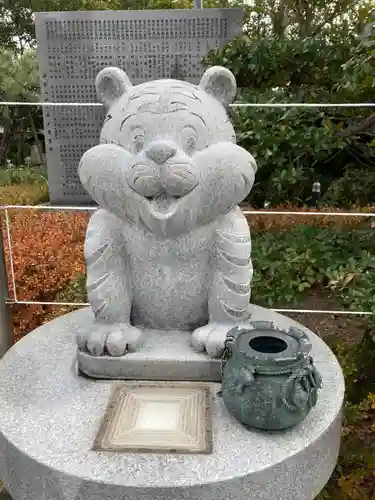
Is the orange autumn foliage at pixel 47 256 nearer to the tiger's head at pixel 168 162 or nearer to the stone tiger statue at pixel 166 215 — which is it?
A: the stone tiger statue at pixel 166 215

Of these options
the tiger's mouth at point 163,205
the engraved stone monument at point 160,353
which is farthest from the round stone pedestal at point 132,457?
the tiger's mouth at point 163,205

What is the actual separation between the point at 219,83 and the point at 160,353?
1.08m

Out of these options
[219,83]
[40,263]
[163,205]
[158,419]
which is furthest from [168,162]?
[40,263]

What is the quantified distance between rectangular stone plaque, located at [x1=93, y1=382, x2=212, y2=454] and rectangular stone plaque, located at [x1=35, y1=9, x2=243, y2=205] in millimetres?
5078

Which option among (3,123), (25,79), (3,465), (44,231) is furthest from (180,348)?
(3,123)

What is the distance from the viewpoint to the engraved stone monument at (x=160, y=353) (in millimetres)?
1572

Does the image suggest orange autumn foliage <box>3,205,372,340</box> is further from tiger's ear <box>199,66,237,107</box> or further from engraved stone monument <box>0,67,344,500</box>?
tiger's ear <box>199,66,237,107</box>

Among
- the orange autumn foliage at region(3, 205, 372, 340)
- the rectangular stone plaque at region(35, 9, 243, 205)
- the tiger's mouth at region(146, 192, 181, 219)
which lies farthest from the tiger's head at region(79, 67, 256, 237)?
the rectangular stone plaque at region(35, 9, 243, 205)

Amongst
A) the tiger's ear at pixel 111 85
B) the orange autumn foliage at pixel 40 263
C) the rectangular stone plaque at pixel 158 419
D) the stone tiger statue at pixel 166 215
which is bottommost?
the orange autumn foliage at pixel 40 263

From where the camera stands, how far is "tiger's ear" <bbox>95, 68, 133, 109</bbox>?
2.00 metres

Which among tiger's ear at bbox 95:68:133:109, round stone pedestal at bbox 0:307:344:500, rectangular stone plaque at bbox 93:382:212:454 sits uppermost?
tiger's ear at bbox 95:68:133:109

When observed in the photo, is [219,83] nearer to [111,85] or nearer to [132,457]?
[111,85]

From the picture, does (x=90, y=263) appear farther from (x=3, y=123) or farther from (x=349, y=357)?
(x=3, y=123)

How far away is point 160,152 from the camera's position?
1781mm
